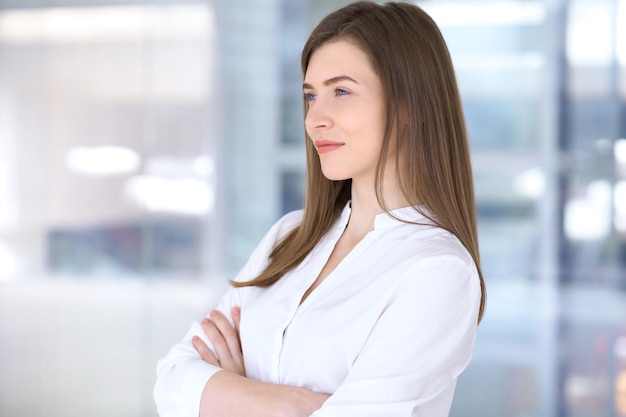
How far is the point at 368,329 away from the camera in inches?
56.5

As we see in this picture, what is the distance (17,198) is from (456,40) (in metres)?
2.91

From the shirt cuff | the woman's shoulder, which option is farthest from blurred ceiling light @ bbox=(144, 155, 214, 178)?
the shirt cuff

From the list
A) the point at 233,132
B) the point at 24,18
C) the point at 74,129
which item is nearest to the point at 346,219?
the point at 233,132

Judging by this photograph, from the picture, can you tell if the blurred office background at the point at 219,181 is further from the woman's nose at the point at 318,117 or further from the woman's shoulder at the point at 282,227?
the woman's nose at the point at 318,117

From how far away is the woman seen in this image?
4.50ft

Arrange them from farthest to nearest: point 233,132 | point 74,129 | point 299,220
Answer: point 74,129, point 233,132, point 299,220

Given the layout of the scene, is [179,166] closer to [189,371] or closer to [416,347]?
[189,371]

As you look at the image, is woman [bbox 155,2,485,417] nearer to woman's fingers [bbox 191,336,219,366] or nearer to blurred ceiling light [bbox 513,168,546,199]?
woman's fingers [bbox 191,336,219,366]

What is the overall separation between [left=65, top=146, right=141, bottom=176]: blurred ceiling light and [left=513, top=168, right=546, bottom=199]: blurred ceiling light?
85.1 inches

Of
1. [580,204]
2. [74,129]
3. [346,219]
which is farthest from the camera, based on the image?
[74,129]

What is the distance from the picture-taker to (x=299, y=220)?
1.92 m

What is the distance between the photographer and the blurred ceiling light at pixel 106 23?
450 centimetres

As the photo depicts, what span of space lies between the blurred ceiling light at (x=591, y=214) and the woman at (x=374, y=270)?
2430mm

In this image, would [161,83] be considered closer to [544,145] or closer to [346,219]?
[544,145]
